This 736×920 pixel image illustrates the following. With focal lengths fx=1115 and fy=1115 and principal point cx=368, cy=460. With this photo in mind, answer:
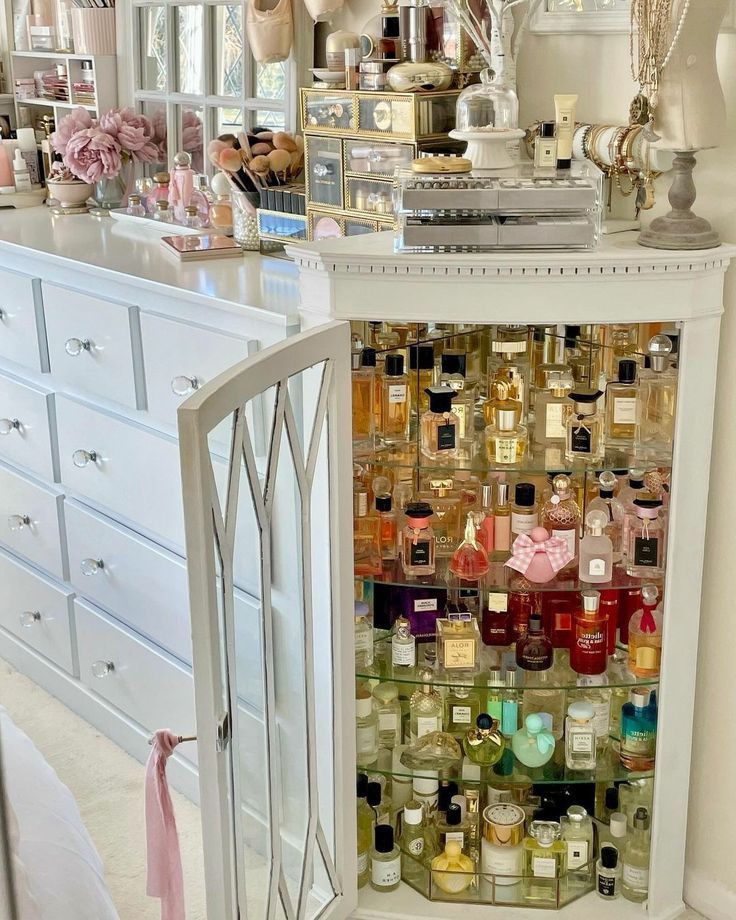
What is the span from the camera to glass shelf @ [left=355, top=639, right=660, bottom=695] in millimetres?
1918

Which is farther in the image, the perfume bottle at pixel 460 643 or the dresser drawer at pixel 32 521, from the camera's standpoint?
the dresser drawer at pixel 32 521

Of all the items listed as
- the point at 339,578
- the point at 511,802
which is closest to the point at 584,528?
the point at 339,578

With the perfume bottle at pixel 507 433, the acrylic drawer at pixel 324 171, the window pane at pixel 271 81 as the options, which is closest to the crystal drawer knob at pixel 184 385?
the acrylic drawer at pixel 324 171

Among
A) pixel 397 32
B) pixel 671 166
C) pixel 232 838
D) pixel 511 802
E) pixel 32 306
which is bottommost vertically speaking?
pixel 511 802

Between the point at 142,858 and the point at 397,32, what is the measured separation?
66.1 inches

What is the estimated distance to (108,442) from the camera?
2.38 metres

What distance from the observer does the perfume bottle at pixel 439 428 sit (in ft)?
5.92

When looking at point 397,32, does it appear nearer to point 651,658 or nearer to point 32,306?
point 32,306

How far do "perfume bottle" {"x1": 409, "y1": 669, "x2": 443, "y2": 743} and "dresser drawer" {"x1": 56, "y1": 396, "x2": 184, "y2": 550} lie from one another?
22.4 inches

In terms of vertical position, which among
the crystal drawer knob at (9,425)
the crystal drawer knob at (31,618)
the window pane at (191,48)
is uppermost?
the window pane at (191,48)

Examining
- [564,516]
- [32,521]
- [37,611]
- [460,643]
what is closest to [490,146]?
[564,516]

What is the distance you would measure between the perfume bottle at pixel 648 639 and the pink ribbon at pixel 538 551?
16cm

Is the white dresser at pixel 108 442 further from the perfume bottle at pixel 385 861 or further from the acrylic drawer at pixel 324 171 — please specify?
the perfume bottle at pixel 385 861

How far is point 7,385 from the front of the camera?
269 cm
